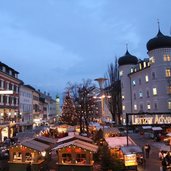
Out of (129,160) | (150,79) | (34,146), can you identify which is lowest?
(129,160)

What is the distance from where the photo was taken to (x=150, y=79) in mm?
63719

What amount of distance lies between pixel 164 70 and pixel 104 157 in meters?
39.4

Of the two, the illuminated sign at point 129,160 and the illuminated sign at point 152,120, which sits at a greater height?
the illuminated sign at point 152,120

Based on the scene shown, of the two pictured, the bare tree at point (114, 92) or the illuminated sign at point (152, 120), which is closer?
the illuminated sign at point (152, 120)

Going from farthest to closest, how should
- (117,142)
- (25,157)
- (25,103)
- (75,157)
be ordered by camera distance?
(25,103) < (117,142) < (25,157) < (75,157)

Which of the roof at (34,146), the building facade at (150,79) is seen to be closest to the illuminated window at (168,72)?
the building facade at (150,79)

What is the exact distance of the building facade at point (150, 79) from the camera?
59156 millimetres

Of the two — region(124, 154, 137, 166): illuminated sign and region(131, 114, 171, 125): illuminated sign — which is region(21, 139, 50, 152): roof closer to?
region(124, 154, 137, 166): illuminated sign

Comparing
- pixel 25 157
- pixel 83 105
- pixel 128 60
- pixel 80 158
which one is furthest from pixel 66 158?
pixel 128 60

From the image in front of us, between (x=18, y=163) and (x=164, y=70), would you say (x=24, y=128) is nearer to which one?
(x=164, y=70)

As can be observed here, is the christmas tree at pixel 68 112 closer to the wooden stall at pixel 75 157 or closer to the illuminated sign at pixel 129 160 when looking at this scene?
the wooden stall at pixel 75 157

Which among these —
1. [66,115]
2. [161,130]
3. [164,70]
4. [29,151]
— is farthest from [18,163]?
[66,115]

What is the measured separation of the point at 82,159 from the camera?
78.1ft

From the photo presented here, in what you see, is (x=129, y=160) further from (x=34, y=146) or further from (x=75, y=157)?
(x=34, y=146)
